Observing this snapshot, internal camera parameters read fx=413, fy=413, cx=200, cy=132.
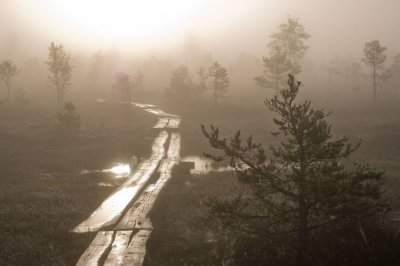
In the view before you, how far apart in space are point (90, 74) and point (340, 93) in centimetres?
5436

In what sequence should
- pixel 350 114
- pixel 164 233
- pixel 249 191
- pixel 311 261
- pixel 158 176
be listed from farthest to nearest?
1. pixel 350 114
2. pixel 158 176
3. pixel 249 191
4. pixel 164 233
5. pixel 311 261

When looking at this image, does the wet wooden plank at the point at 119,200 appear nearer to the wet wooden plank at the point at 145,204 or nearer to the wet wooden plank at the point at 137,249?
the wet wooden plank at the point at 145,204

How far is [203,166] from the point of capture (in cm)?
3148

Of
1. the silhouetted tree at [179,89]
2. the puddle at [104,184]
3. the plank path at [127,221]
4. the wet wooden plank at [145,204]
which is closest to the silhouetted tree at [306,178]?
the plank path at [127,221]

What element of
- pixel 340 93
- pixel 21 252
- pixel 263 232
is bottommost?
pixel 21 252

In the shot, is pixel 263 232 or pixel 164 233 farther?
pixel 164 233

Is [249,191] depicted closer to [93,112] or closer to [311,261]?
Result: [311,261]

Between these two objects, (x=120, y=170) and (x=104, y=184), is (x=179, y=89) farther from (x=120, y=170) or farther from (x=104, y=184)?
(x=104, y=184)

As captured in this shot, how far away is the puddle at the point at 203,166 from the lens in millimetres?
29569

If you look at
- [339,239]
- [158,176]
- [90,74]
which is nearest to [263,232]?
[339,239]

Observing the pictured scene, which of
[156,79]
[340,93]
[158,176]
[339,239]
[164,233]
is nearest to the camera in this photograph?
[339,239]

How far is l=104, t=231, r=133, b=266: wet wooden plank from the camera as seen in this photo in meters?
13.5

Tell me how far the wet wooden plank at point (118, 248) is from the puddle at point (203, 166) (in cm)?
1305

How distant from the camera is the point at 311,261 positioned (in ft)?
40.4
